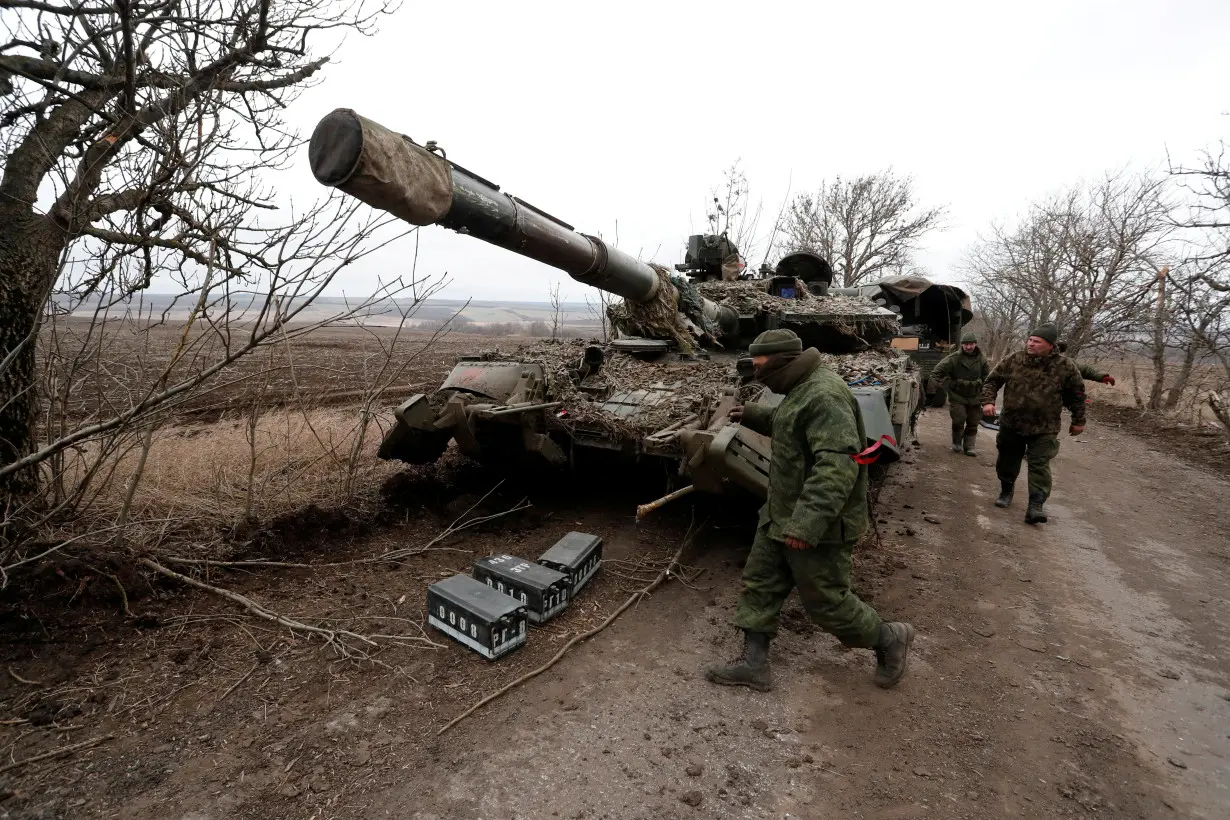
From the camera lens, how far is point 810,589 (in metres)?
3.01

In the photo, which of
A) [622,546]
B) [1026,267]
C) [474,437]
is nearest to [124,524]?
[474,437]

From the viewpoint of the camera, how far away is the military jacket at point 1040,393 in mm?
5699

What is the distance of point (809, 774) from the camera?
2609 millimetres

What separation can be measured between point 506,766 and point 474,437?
279 cm

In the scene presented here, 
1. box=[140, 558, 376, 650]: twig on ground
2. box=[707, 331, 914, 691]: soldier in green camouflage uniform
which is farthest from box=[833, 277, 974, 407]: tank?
box=[140, 558, 376, 650]: twig on ground

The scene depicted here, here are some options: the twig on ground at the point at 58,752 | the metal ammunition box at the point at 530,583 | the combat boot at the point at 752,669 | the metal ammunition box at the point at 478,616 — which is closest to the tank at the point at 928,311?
the metal ammunition box at the point at 530,583

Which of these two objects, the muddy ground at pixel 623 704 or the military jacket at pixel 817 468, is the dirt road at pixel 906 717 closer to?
the muddy ground at pixel 623 704

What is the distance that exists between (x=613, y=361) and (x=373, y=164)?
3.37 metres

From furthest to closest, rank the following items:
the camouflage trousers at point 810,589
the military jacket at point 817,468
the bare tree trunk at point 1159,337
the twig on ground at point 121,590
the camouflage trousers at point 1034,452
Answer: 1. the bare tree trunk at point 1159,337
2. the camouflage trousers at point 1034,452
3. the twig on ground at point 121,590
4. the camouflage trousers at point 810,589
5. the military jacket at point 817,468

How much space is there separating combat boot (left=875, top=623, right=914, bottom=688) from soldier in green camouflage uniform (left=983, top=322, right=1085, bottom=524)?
3426mm

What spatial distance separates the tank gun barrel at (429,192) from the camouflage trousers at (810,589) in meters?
1.98

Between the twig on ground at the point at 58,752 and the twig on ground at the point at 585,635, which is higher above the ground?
the twig on ground at the point at 585,635

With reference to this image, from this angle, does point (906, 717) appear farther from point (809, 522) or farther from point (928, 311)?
point (928, 311)

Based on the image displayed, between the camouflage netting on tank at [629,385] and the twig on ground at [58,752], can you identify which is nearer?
the twig on ground at [58,752]
